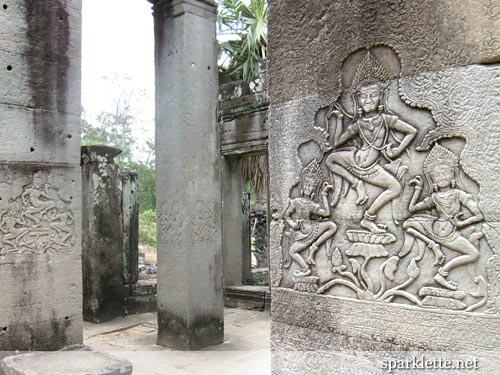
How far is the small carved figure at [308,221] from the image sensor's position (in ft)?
7.20

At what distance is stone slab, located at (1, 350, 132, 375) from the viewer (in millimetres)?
3329

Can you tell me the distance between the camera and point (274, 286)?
2439mm

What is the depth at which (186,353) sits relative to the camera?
517cm

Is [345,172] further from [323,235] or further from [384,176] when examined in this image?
[323,235]

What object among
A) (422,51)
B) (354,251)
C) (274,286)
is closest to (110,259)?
(274,286)

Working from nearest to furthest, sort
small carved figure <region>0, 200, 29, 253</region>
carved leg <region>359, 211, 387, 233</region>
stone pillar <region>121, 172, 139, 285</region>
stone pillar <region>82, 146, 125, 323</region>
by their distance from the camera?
carved leg <region>359, 211, 387, 233</region>
small carved figure <region>0, 200, 29, 253</region>
stone pillar <region>82, 146, 125, 323</region>
stone pillar <region>121, 172, 139, 285</region>

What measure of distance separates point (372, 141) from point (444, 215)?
450 mm

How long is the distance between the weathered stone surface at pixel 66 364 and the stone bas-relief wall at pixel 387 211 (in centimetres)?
156

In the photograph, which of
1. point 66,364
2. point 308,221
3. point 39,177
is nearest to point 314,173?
point 308,221

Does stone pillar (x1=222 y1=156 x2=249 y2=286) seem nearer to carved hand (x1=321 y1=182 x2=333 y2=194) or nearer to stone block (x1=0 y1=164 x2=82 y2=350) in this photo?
stone block (x1=0 y1=164 x2=82 y2=350)

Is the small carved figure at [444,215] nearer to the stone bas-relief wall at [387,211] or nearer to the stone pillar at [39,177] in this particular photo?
the stone bas-relief wall at [387,211]

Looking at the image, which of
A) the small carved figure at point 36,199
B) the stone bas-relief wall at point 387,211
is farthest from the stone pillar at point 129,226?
the stone bas-relief wall at point 387,211

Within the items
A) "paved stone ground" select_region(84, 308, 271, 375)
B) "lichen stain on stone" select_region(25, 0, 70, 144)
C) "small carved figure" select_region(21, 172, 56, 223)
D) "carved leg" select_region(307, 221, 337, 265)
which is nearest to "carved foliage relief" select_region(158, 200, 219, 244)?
"paved stone ground" select_region(84, 308, 271, 375)

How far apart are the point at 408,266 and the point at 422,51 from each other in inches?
35.7
